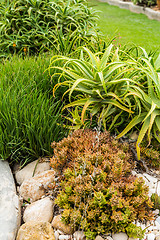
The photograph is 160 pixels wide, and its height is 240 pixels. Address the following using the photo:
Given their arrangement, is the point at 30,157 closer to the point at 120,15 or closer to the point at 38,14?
the point at 38,14

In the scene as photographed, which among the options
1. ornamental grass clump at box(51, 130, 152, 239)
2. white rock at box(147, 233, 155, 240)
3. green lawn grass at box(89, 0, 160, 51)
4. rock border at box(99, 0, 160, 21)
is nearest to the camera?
ornamental grass clump at box(51, 130, 152, 239)

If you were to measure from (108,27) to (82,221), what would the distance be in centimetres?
761

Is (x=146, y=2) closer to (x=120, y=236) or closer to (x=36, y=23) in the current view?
(x=36, y=23)

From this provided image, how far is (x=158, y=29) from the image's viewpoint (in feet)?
26.7

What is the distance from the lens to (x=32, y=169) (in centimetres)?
245

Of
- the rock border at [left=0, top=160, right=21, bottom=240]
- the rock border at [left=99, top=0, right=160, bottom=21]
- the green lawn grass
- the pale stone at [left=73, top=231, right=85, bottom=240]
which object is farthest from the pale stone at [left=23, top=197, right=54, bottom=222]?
the rock border at [left=99, top=0, right=160, bottom=21]

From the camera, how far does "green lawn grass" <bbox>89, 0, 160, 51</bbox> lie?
21.9 ft

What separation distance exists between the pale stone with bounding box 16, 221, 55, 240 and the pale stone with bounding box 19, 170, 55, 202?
35 centimetres

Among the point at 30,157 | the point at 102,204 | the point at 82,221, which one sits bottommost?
the point at 30,157

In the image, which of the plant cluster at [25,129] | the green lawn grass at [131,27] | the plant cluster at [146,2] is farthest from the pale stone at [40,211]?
the plant cluster at [146,2]

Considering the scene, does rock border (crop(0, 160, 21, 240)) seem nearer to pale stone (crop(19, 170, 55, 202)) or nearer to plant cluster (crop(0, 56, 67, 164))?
pale stone (crop(19, 170, 55, 202))

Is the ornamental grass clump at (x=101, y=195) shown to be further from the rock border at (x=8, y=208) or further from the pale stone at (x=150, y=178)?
the rock border at (x=8, y=208)

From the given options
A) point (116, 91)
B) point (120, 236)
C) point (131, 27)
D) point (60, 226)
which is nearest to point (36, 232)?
point (60, 226)

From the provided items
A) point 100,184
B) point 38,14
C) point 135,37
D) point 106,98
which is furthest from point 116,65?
point 135,37
